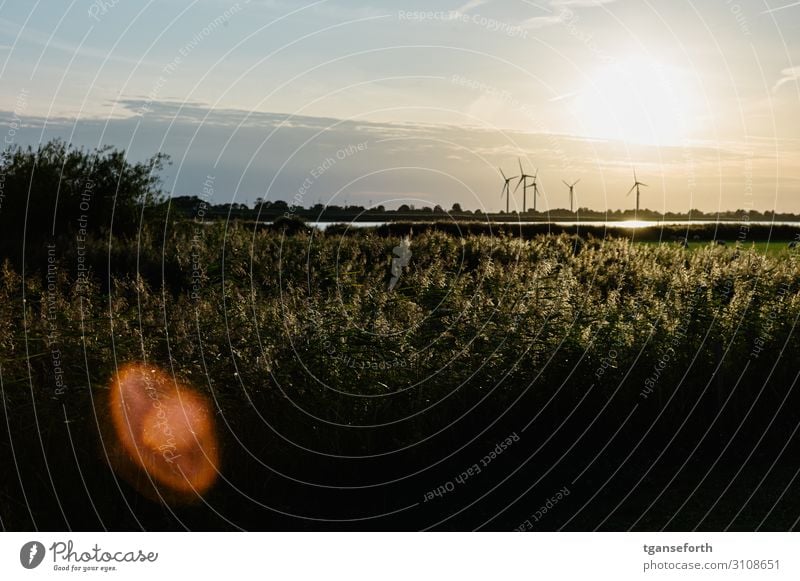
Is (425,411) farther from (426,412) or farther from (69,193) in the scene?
(69,193)

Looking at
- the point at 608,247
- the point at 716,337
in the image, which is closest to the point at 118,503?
the point at 716,337

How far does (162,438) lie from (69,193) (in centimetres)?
2287

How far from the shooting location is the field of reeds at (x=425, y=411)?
9477mm

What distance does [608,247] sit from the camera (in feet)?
92.5

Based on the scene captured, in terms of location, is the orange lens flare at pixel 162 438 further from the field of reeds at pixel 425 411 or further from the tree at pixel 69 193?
the tree at pixel 69 193

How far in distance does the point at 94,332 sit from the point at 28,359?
91cm

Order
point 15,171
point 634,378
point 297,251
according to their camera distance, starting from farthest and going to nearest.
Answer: point 15,171 → point 297,251 → point 634,378

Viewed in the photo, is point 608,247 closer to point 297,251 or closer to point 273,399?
point 297,251

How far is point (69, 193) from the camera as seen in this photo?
98.5ft

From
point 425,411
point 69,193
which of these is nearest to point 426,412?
point 425,411

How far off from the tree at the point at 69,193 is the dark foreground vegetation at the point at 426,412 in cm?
1649

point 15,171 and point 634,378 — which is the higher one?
point 15,171

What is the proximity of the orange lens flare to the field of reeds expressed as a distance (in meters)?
0.16

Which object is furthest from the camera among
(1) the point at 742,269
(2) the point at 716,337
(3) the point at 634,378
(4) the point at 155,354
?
(1) the point at 742,269
